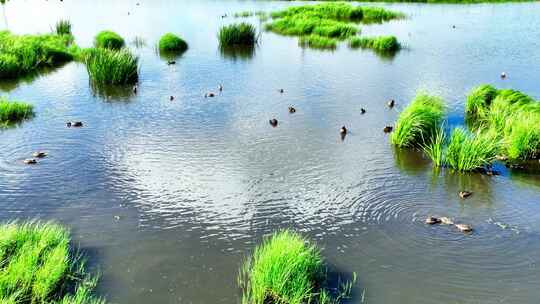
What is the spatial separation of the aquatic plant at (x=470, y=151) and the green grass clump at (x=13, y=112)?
48.3 ft

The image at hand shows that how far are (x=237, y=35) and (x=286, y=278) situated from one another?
26.3 metres

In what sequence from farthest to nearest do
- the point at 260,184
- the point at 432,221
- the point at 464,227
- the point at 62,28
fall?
the point at 62,28 → the point at 260,184 → the point at 432,221 → the point at 464,227

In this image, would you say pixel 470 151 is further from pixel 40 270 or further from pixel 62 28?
pixel 62 28

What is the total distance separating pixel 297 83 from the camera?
74.7 ft

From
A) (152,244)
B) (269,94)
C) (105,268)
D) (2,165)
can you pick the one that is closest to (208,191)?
(152,244)

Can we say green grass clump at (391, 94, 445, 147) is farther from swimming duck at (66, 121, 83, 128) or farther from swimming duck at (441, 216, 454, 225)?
swimming duck at (66, 121, 83, 128)

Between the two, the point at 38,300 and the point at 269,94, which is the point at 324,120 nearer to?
the point at 269,94

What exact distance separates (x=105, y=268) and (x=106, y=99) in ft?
42.0

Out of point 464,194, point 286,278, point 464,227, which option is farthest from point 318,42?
point 286,278

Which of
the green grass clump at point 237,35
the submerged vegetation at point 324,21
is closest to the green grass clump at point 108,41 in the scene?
the green grass clump at point 237,35

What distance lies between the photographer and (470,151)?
44.2 ft

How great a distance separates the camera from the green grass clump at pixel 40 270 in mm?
8212

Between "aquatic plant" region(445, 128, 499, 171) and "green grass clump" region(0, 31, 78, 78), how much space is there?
20.5 metres

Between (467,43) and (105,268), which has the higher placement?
(467,43)
